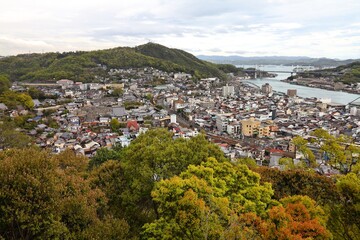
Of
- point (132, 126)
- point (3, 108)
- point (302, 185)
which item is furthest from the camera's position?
point (3, 108)

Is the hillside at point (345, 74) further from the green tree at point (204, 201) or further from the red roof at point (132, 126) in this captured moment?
the green tree at point (204, 201)

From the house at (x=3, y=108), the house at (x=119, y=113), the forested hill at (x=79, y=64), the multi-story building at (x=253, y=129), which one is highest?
the forested hill at (x=79, y=64)

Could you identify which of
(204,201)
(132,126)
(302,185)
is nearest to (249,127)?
(132,126)

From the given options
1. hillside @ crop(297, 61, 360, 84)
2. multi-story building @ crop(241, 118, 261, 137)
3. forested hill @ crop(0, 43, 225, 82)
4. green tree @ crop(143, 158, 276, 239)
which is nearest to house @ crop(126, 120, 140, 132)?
multi-story building @ crop(241, 118, 261, 137)

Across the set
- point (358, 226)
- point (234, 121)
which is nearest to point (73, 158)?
point (358, 226)

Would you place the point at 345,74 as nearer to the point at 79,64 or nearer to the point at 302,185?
the point at 79,64

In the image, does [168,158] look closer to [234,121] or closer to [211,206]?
[211,206]

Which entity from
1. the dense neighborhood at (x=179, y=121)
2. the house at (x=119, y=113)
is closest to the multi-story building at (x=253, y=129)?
the dense neighborhood at (x=179, y=121)

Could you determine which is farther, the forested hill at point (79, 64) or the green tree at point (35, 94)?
the forested hill at point (79, 64)
